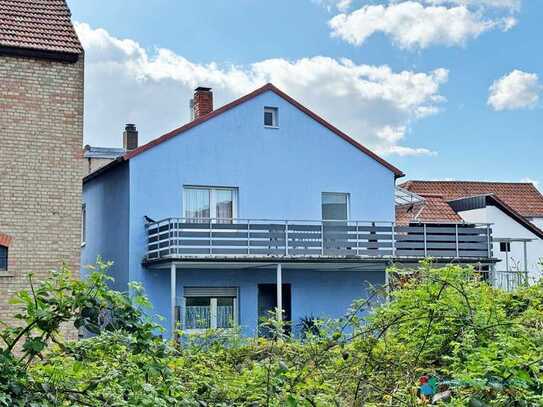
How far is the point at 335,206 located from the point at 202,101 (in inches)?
225

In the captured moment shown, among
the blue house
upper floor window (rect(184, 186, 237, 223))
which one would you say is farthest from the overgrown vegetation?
upper floor window (rect(184, 186, 237, 223))

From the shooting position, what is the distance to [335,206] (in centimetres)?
2423

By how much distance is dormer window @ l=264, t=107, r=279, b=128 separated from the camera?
23.6m

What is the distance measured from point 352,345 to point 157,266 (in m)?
16.5

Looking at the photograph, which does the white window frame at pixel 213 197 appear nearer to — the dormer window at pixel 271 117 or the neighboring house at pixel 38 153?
the dormer window at pixel 271 117

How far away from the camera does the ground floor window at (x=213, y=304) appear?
21.4m

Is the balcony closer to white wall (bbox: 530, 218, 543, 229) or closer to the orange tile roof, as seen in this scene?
the orange tile roof

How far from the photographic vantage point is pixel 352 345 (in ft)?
16.8

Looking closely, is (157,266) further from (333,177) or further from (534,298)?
(534,298)

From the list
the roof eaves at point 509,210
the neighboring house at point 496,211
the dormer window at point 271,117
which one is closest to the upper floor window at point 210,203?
the dormer window at point 271,117

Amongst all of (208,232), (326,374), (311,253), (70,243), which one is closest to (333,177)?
(311,253)

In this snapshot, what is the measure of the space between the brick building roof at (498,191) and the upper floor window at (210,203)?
53.9ft

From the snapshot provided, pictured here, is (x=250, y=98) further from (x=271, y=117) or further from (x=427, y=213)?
(x=427, y=213)

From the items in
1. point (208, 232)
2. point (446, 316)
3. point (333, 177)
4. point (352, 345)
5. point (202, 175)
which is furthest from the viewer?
point (333, 177)
